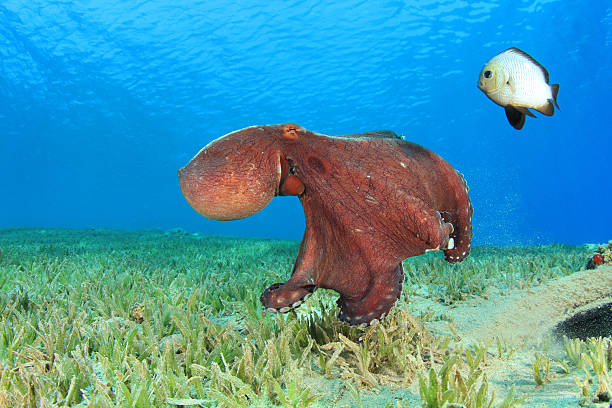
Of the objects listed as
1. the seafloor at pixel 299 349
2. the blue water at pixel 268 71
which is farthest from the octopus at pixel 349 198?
the blue water at pixel 268 71

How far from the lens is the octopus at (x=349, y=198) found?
5.27ft

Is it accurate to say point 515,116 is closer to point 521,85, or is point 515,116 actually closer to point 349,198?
point 521,85

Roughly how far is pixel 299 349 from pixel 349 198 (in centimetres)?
124

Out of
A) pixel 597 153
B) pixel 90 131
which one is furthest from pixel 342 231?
pixel 597 153

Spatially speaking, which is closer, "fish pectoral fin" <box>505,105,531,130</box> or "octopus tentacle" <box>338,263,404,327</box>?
"octopus tentacle" <box>338,263,404,327</box>

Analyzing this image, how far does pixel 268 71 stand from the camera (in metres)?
47.9

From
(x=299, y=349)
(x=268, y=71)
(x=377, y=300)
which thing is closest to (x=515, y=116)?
(x=377, y=300)

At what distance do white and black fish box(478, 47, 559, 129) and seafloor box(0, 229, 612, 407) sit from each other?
163cm

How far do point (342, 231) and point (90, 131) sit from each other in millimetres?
70769

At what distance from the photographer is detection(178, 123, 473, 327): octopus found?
63.2 inches

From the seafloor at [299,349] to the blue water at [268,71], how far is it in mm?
36306

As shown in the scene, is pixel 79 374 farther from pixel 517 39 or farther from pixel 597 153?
pixel 597 153

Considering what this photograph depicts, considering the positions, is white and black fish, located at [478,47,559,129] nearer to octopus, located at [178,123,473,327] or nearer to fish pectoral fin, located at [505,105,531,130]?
fish pectoral fin, located at [505,105,531,130]

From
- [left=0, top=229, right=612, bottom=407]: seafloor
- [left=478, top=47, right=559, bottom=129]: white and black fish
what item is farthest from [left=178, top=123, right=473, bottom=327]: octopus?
[left=478, top=47, right=559, bottom=129]: white and black fish
